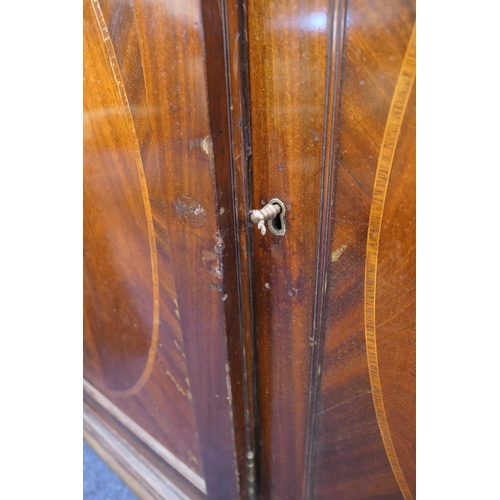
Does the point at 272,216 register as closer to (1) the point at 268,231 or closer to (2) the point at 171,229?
(1) the point at 268,231

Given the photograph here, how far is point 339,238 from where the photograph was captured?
51 cm

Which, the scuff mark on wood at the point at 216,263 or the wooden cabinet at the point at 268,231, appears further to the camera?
the scuff mark on wood at the point at 216,263

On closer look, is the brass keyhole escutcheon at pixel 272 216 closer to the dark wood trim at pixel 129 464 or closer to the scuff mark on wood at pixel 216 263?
the scuff mark on wood at pixel 216 263

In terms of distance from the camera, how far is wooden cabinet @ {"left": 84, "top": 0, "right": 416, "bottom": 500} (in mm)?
447

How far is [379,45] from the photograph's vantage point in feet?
1.34

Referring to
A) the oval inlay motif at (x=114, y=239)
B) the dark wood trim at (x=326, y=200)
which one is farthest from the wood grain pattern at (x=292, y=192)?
the oval inlay motif at (x=114, y=239)

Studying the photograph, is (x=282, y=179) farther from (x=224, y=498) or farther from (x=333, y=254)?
(x=224, y=498)

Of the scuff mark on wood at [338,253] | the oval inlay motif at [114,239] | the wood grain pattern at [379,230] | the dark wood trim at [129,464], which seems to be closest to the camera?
the wood grain pattern at [379,230]

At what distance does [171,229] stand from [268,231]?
14 cm

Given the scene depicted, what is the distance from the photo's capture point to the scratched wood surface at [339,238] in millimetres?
425

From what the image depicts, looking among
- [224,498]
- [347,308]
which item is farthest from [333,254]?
[224,498]

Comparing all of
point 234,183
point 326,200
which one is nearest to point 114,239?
point 234,183

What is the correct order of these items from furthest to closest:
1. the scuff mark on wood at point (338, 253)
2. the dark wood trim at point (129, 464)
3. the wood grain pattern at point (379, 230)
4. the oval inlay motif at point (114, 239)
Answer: the dark wood trim at point (129, 464) < the oval inlay motif at point (114, 239) < the scuff mark on wood at point (338, 253) < the wood grain pattern at point (379, 230)

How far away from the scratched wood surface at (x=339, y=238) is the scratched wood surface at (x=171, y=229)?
0.05m
